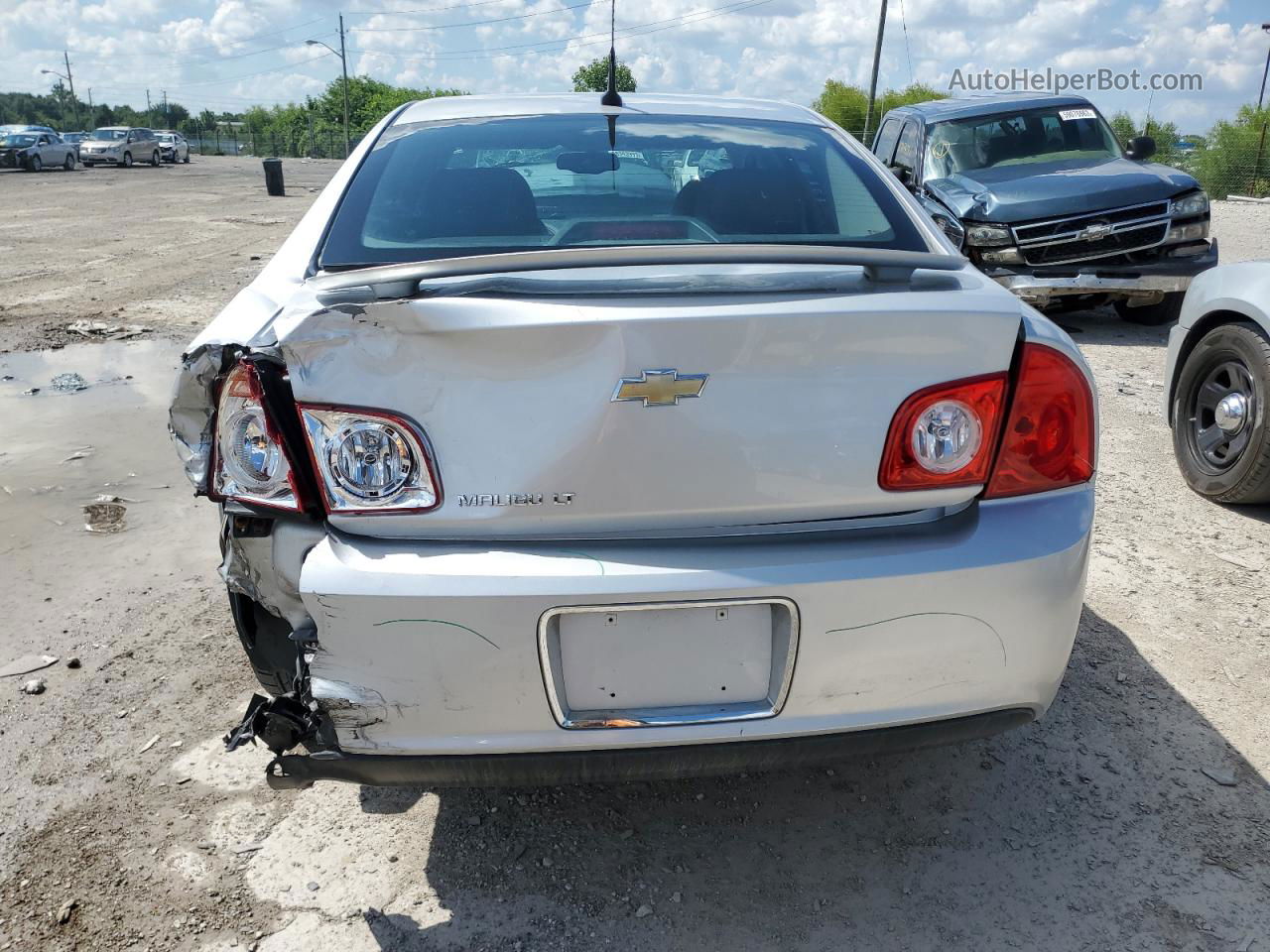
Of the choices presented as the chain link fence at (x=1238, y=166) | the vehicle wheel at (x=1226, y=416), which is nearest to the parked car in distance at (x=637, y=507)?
the vehicle wheel at (x=1226, y=416)

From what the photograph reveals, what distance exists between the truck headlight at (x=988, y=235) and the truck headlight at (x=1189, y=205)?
4.16 ft

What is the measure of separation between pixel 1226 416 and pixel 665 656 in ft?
11.7

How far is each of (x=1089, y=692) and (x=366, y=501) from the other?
2.25m

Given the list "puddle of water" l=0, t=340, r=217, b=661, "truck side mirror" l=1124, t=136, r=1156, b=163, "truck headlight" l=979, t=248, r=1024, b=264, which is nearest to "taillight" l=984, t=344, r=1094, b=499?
"puddle of water" l=0, t=340, r=217, b=661

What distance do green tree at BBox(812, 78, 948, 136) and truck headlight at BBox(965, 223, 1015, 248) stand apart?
3290 cm

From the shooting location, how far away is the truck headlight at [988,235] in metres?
7.71

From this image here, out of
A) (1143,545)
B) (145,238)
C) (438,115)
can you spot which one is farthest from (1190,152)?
(438,115)

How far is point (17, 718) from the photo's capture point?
2.86m

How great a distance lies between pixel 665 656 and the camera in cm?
184

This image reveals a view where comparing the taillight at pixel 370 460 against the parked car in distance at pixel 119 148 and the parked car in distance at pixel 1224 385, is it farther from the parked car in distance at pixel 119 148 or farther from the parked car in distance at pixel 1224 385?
the parked car in distance at pixel 119 148

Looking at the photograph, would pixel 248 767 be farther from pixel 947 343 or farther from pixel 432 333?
pixel 947 343

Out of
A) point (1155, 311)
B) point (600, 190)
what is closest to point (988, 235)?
point (1155, 311)

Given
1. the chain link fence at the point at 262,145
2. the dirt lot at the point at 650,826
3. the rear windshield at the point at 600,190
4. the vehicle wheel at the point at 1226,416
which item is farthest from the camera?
the chain link fence at the point at 262,145

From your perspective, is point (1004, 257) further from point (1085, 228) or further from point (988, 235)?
point (1085, 228)
